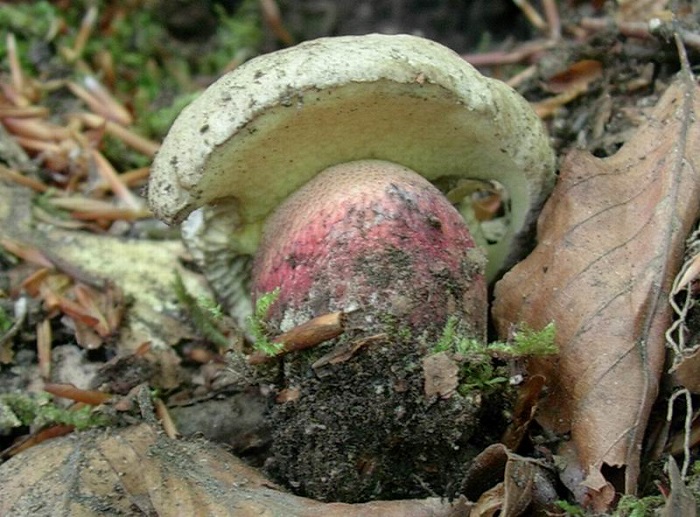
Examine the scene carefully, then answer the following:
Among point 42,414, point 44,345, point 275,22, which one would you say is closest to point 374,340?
point 42,414

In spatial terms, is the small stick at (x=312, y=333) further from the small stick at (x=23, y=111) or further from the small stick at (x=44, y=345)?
the small stick at (x=23, y=111)

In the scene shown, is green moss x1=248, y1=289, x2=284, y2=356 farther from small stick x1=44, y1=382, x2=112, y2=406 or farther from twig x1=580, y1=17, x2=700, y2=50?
twig x1=580, y1=17, x2=700, y2=50

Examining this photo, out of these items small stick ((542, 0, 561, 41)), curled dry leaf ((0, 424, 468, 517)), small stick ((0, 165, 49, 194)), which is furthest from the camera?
small stick ((542, 0, 561, 41))

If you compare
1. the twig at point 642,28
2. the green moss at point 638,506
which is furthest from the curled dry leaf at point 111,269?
the twig at point 642,28

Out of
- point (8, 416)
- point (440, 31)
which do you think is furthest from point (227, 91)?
point (440, 31)

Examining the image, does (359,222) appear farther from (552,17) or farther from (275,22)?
(275,22)

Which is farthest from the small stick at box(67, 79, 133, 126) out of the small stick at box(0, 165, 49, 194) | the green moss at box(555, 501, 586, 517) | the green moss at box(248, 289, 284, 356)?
the green moss at box(555, 501, 586, 517)

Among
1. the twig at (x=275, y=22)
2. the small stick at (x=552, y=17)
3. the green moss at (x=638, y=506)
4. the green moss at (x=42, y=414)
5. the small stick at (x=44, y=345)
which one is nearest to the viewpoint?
the green moss at (x=638, y=506)

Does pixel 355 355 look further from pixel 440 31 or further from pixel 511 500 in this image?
pixel 440 31
